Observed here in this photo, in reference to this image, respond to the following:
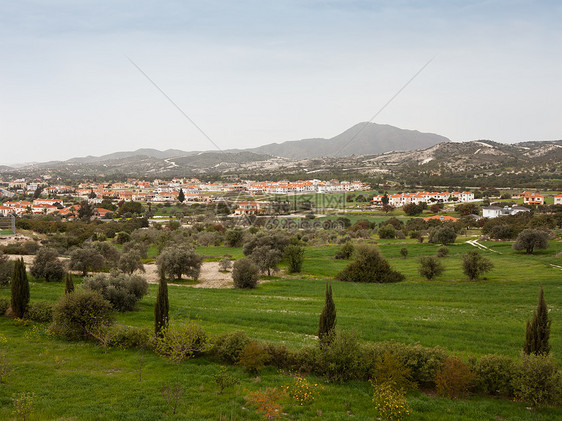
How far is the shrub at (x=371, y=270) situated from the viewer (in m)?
31.3

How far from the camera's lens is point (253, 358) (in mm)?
12336

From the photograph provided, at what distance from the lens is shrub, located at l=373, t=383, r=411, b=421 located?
9.52 meters

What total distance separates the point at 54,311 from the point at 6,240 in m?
39.0

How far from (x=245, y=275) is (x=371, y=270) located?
35.5ft

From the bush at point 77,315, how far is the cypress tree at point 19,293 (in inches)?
150

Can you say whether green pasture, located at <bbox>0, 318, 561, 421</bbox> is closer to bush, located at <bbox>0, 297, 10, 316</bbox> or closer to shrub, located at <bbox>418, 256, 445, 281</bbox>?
bush, located at <bbox>0, 297, 10, 316</bbox>

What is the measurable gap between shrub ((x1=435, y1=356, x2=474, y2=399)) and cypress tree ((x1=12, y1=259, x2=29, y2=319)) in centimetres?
1864

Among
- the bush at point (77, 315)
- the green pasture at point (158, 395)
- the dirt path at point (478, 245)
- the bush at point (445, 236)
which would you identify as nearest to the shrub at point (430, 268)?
the dirt path at point (478, 245)

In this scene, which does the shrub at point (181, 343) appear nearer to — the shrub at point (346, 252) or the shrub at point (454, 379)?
the shrub at point (454, 379)

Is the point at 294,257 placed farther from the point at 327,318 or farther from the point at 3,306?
the point at 3,306

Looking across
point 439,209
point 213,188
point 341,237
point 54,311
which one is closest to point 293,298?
point 54,311

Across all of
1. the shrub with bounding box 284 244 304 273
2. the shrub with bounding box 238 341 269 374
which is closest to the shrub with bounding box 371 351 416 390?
the shrub with bounding box 238 341 269 374

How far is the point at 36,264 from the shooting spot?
28.6 metres

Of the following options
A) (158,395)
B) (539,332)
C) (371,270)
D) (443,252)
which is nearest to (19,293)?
(158,395)
